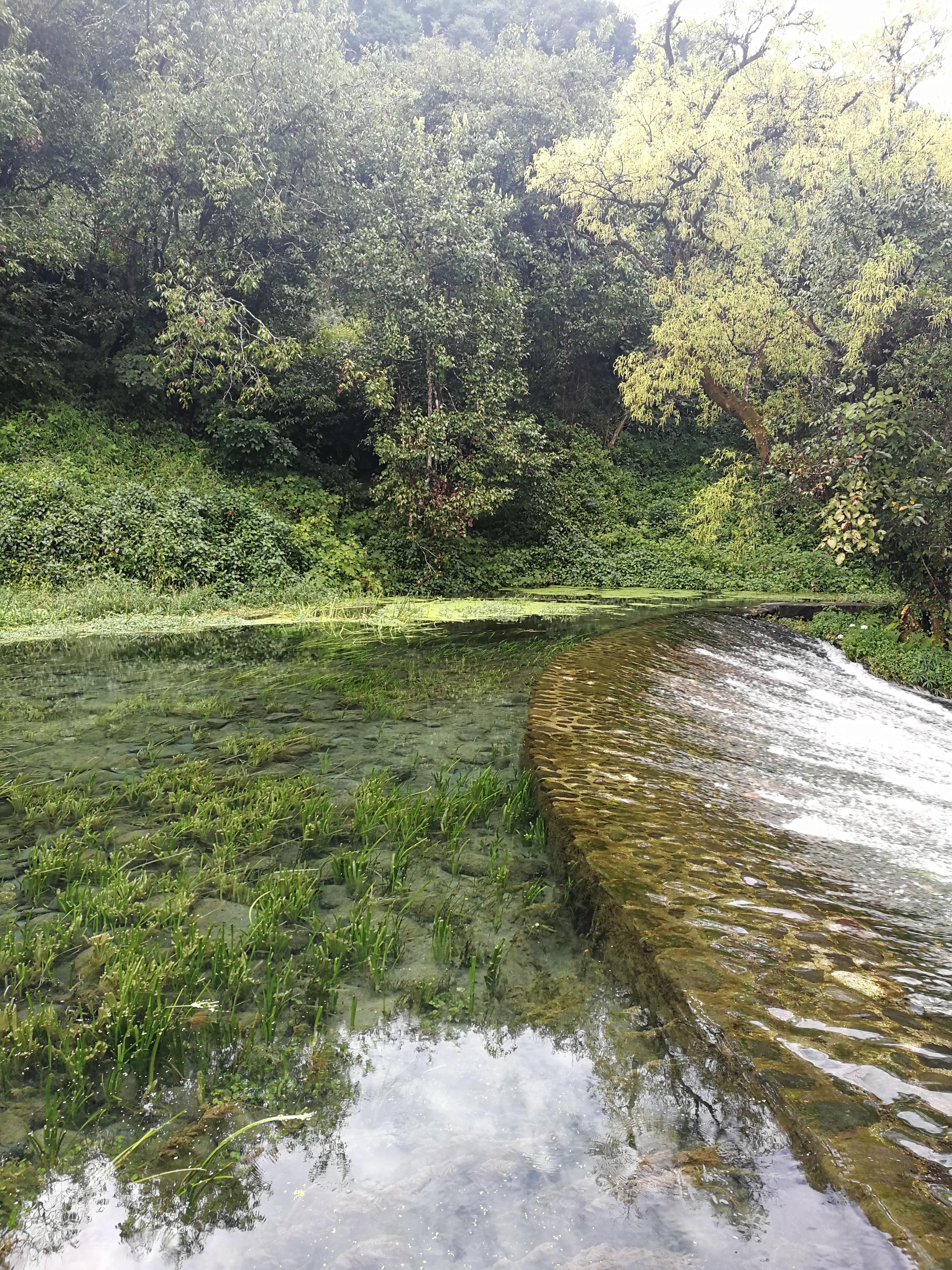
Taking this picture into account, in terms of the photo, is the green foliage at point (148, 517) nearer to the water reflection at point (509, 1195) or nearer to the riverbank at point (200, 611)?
the riverbank at point (200, 611)

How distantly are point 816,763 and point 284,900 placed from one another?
12.8 feet

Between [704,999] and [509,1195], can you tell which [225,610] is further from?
[509,1195]

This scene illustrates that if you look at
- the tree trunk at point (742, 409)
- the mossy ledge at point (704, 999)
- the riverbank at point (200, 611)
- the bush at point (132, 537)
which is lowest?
the mossy ledge at point (704, 999)

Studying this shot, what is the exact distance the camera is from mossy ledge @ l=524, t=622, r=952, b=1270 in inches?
63.6

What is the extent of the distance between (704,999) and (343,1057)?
1151mm

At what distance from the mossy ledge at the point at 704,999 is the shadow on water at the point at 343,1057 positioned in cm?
5

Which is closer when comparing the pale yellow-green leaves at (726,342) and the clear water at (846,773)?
the clear water at (846,773)

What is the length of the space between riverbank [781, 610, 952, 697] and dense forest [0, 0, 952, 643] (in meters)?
0.61

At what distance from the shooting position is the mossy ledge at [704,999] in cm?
162

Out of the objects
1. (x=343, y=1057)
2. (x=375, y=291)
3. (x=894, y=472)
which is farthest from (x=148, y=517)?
(x=343, y=1057)

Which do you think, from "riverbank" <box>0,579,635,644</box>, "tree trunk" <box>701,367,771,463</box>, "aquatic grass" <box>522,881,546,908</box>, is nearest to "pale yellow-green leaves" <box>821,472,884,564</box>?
"tree trunk" <box>701,367,771,463</box>

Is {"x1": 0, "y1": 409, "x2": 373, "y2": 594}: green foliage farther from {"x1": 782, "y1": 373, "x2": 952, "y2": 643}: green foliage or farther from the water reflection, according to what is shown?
the water reflection

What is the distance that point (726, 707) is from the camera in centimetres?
646

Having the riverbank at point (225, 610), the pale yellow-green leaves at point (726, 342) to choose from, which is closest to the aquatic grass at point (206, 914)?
the riverbank at point (225, 610)
